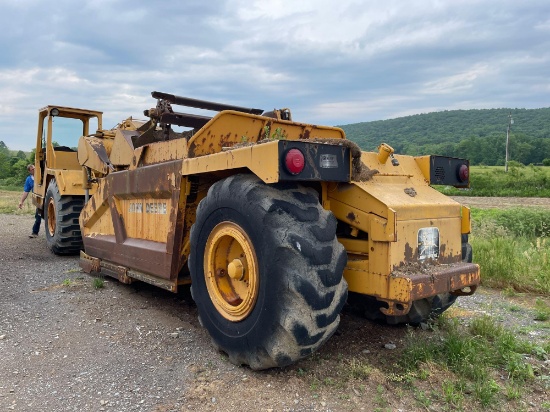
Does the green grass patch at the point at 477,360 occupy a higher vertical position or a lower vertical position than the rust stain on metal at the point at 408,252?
Answer: lower

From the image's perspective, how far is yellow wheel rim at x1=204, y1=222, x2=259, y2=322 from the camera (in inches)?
126

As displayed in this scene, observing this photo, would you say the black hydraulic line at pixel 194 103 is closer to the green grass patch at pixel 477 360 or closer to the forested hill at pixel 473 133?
the green grass patch at pixel 477 360

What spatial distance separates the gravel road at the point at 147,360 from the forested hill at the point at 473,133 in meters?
52.8

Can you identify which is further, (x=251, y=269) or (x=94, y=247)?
(x=94, y=247)

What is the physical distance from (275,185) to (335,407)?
1.32 m

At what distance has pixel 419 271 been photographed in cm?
318

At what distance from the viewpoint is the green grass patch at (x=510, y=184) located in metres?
33.2

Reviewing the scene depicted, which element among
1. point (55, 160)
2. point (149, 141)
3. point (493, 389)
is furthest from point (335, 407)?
point (55, 160)

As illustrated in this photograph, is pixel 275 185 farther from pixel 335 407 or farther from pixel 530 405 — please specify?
pixel 530 405

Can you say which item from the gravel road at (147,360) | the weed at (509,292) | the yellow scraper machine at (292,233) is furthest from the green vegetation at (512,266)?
the yellow scraper machine at (292,233)

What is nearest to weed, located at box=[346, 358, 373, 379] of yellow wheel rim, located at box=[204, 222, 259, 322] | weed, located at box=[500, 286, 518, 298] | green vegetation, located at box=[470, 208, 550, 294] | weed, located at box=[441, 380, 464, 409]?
weed, located at box=[441, 380, 464, 409]

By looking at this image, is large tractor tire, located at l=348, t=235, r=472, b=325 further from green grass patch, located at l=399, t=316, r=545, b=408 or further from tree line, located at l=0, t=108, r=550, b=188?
tree line, located at l=0, t=108, r=550, b=188

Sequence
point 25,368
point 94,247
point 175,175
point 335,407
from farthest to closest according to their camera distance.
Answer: point 94,247
point 175,175
point 25,368
point 335,407

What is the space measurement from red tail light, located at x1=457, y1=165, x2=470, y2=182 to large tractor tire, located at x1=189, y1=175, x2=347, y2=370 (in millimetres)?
1625
